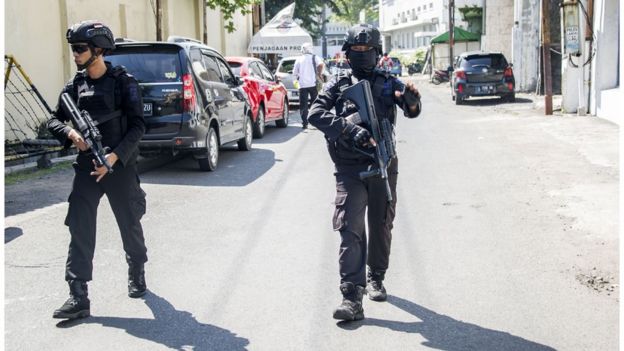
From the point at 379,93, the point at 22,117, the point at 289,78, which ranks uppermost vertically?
Result: the point at 289,78

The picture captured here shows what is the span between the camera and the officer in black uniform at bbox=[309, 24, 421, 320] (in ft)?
15.1

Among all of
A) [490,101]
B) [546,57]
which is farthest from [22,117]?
[490,101]

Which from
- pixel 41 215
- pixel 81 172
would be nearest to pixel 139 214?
pixel 81 172

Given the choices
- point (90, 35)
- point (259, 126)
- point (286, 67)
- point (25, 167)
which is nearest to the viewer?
point (90, 35)

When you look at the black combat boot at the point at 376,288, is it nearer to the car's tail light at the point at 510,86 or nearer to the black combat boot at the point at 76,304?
the black combat boot at the point at 76,304

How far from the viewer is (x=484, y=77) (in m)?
22.1

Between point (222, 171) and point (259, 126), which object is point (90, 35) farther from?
point (259, 126)

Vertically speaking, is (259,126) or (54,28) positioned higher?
(54,28)

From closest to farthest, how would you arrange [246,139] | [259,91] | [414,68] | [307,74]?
[246,139] → [259,91] → [307,74] → [414,68]

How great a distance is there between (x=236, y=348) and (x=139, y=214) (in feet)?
4.39

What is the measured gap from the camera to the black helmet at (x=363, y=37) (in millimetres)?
4660

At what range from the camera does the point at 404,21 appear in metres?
73.6

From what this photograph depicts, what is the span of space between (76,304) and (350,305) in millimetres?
1706

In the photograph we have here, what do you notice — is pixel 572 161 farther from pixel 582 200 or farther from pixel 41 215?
pixel 41 215
